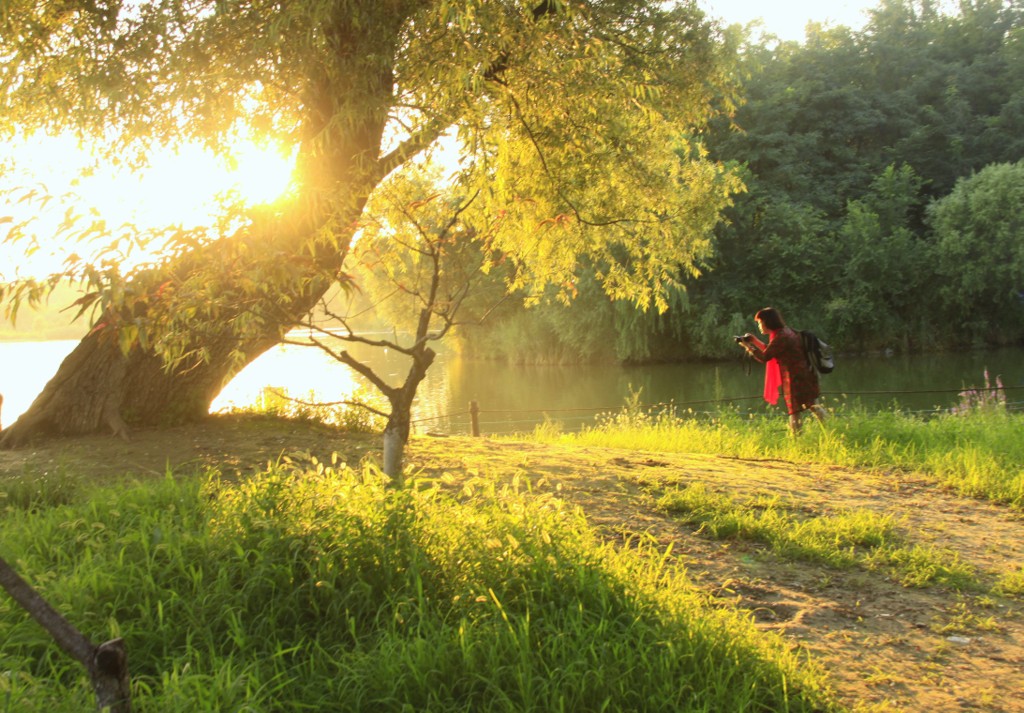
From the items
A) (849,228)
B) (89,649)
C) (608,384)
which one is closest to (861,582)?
(89,649)

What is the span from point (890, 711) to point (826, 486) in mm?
4126

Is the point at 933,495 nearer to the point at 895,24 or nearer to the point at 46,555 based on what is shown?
the point at 46,555

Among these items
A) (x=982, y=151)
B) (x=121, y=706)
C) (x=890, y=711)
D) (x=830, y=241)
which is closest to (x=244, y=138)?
(x=121, y=706)

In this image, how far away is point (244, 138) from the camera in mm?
6906

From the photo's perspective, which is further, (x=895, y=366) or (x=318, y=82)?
(x=895, y=366)

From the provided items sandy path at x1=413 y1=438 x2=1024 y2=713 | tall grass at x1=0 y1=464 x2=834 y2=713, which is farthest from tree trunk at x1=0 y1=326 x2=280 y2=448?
tall grass at x1=0 y1=464 x2=834 y2=713

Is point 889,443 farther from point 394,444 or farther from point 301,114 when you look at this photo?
point 301,114

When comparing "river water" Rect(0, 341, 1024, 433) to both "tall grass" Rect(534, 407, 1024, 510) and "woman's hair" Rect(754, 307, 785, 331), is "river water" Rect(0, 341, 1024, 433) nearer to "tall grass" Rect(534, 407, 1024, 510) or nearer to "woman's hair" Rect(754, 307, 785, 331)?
"tall grass" Rect(534, 407, 1024, 510)

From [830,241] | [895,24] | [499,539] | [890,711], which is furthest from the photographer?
[895,24]

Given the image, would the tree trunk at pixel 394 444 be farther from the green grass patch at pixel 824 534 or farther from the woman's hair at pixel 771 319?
the woman's hair at pixel 771 319

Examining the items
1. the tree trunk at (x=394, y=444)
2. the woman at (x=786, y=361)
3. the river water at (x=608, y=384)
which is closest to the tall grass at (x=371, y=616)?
the tree trunk at (x=394, y=444)

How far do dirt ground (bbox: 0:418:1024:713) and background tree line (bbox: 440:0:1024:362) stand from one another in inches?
848

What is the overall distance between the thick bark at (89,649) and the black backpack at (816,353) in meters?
7.69

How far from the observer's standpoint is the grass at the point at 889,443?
23.6 feet
